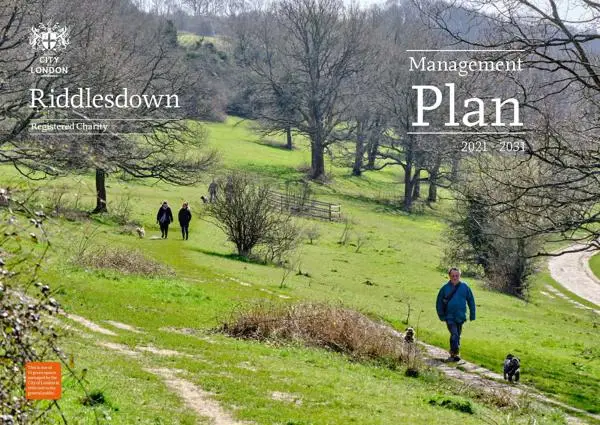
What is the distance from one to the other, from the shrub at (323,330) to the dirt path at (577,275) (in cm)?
2820

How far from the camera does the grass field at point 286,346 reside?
12867mm

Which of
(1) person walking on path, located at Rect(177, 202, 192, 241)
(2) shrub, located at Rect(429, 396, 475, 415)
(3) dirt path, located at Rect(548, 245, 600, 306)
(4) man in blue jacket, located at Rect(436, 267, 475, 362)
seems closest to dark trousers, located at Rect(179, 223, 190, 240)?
(1) person walking on path, located at Rect(177, 202, 192, 241)

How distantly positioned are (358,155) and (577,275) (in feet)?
83.5

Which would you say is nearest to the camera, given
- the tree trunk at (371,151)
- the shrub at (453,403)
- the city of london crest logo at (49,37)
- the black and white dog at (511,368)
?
the shrub at (453,403)

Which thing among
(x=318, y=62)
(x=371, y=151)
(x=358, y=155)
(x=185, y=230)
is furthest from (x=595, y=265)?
(x=185, y=230)

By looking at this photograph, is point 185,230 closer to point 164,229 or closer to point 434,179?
point 164,229

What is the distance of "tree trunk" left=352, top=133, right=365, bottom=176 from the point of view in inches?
2867

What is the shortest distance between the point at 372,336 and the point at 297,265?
61.9 ft

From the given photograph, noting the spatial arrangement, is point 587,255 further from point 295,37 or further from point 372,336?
point 372,336

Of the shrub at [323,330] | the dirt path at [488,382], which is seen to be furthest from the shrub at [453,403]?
the shrub at [323,330]

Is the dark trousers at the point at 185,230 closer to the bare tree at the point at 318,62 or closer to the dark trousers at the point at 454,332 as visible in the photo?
the dark trousers at the point at 454,332

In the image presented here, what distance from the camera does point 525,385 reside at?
18.3m

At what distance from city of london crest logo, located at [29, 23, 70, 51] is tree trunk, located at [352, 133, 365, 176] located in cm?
4180

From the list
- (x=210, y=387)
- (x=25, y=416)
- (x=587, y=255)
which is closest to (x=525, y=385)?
(x=210, y=387)
